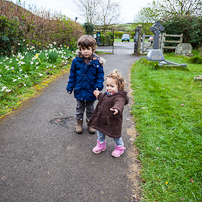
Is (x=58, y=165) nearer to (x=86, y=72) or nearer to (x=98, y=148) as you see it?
(x=98, y=148)

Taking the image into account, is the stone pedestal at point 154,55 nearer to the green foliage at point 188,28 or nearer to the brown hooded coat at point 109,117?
the green foliage at point 188,28

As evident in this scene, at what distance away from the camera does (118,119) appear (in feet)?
7.48

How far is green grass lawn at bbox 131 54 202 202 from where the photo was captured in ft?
6.36

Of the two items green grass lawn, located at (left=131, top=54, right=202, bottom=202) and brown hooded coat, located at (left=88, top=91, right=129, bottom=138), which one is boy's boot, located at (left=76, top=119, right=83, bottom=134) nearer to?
brown hooded coat, located at (left=88, top=91, right=129, bottom=138)

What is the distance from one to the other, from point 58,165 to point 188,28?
50.9 ft

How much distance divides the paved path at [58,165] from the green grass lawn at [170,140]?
0.22 m

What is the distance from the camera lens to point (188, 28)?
1368cm

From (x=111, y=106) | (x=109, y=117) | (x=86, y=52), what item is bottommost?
(x=109, y=117)

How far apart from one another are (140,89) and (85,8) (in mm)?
19386

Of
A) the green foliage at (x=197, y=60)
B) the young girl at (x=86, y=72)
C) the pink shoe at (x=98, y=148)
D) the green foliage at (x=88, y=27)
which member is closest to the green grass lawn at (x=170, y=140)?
the pink shoe at (x=98, y=148)

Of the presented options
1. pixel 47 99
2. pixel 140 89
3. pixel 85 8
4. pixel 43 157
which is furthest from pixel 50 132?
pixel 85 8

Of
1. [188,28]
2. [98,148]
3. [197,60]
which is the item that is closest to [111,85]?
[98,148]

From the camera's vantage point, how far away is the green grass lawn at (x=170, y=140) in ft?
6.36

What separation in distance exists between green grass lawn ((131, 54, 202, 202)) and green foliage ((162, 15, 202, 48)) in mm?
10651
